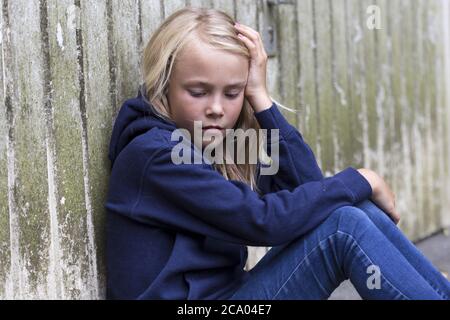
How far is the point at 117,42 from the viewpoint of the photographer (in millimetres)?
2711

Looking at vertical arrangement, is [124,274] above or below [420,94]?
below

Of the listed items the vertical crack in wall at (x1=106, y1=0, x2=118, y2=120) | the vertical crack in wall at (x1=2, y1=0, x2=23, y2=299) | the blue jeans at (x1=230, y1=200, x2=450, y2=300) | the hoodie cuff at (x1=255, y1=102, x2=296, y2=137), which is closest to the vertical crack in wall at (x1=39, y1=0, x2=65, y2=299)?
the vertical crack in wall at (x1=2, y1=0, x2=23, y2=299)

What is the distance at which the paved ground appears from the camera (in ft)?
12.0

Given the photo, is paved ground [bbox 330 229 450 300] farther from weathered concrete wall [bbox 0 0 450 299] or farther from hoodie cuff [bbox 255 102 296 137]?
hoodie cuff [bbox 255 102 296 137]

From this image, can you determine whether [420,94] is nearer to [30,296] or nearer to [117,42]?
[117,42]

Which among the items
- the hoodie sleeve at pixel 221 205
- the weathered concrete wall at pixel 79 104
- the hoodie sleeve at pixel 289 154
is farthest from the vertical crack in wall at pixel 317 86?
the hoodie sleeve at pixel 221 205

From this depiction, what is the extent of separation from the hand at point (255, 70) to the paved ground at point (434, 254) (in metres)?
1.09

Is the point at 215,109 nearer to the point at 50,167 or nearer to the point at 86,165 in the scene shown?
the point at 86,165

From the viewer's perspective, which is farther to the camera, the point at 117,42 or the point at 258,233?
the point at 117,42

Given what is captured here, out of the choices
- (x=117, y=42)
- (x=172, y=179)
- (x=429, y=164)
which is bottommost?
(x=429, y=164)

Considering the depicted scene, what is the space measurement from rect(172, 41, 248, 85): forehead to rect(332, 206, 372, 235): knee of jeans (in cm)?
53

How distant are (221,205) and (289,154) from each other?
53 centimetres

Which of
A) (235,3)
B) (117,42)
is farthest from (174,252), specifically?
(235,3)

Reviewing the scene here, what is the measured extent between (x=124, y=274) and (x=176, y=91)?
560 mm
